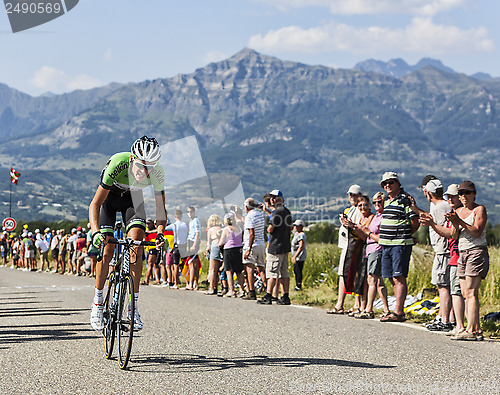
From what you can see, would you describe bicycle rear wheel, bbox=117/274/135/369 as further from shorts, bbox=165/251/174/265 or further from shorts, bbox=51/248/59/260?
shorts, bbox=51/248/59/260

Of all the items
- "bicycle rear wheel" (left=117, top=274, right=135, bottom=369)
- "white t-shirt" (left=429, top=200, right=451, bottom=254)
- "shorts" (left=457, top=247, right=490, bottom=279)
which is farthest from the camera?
"white t-shirt" (left=429, top=200, right=451, bottom=254)

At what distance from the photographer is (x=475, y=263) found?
9133 mm

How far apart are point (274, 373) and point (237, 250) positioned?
951 centimetres

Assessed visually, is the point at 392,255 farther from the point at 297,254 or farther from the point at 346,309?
the point at 297,254

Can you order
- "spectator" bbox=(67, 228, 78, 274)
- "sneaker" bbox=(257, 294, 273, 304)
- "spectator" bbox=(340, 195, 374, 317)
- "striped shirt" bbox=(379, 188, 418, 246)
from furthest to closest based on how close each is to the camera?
"spectator" bbox=(67, 228, 78, 274) < "sneaker" bbox=(257, 294, 273, 304) < "spectator" bbox=(340, 195, 374, 317) < "striped shirt" bbox=(379, 188, 418, 246)

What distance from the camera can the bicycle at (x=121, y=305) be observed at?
6.35 m

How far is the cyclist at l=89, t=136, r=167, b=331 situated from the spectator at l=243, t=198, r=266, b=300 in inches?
297

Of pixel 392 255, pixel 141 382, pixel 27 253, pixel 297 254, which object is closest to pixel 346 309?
pixel 392 255

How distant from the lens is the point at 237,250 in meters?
15.9

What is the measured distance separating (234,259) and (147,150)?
933cm

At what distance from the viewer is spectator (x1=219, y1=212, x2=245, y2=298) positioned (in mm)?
15797

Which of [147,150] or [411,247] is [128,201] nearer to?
[147,150]

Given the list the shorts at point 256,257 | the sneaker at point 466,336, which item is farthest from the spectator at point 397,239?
the shorts at point 256,257

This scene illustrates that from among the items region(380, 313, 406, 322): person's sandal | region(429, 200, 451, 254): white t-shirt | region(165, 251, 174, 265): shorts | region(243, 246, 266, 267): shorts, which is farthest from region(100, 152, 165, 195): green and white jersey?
region(165, 251, 174, 265): shorts
